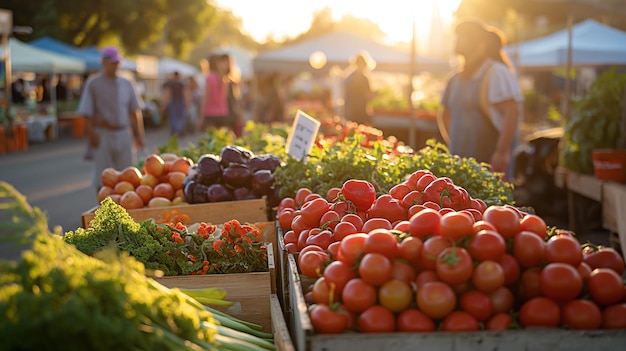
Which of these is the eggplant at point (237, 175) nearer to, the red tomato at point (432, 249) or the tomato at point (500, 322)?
the red tomato at point (432, 249)

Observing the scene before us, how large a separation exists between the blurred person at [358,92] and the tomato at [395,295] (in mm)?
10449

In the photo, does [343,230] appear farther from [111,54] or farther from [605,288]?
[111,54]

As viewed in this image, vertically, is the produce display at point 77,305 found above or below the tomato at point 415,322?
above

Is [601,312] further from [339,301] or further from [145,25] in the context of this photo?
[145,25]

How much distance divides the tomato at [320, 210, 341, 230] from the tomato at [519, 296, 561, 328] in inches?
46.3

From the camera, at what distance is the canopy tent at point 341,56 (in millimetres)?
18109

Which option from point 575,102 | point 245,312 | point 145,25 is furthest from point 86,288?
point 145,25

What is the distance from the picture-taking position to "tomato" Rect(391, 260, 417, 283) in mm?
2635

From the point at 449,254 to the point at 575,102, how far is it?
6485mm

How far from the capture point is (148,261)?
359 centimetres

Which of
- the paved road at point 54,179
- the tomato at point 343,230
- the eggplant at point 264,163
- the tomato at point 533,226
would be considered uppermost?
the eggplant at point 264,163

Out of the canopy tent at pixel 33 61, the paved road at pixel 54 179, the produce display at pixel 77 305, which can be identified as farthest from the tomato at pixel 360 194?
the canopy tent at pixel 33 61

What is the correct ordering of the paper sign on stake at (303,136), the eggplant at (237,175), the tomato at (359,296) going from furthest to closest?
1. the paper sign on stake at (303,136)
2. the eggplant at (237,175)
3. the tomato at (359,296)

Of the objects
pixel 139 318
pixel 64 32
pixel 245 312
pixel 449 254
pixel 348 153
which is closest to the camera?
pixel 139 318
